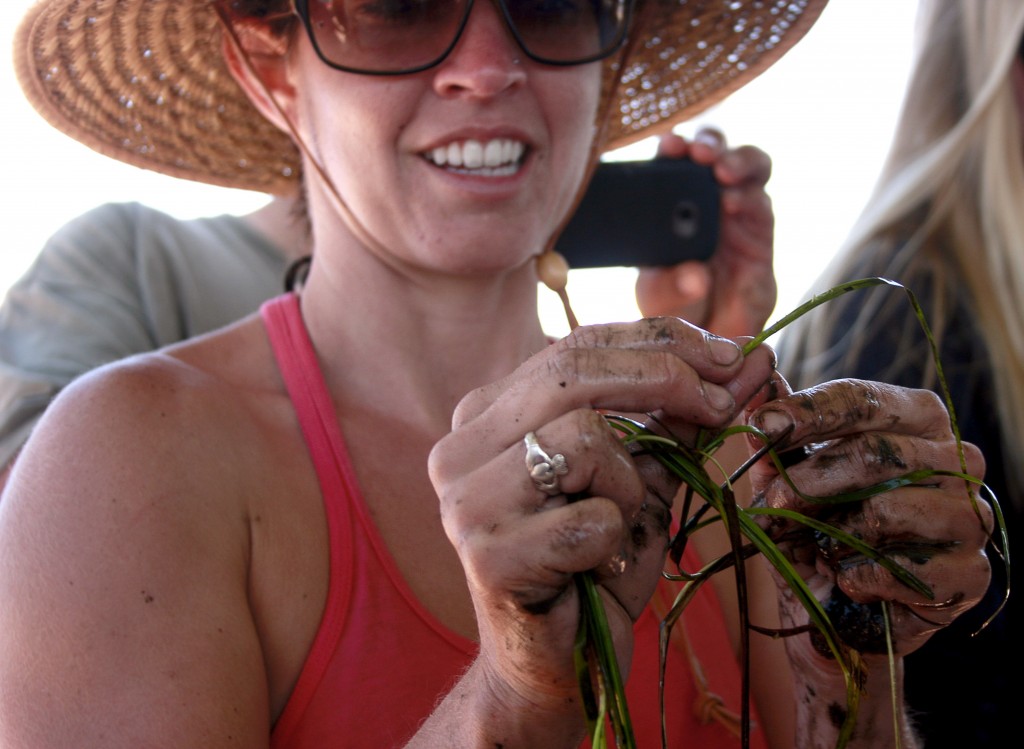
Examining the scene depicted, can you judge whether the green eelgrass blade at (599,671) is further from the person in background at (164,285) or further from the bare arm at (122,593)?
the person in background at (164,285)

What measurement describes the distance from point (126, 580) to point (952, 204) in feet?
5.39

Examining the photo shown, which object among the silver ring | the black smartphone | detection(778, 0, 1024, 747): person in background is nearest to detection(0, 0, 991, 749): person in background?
the silver ring

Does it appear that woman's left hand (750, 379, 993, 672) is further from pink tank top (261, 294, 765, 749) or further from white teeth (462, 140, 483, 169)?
white teeth (462, 140, 483, 169)

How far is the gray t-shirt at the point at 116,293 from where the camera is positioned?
63.2 inches

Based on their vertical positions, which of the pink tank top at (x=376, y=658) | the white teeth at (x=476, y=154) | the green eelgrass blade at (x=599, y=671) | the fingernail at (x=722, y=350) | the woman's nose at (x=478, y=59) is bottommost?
the pink tank top at (x=376, y=658)

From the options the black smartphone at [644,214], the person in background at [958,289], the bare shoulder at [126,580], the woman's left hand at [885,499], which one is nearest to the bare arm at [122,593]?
the bare shoulder at [126,580]

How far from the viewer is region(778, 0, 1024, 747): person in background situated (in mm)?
1775

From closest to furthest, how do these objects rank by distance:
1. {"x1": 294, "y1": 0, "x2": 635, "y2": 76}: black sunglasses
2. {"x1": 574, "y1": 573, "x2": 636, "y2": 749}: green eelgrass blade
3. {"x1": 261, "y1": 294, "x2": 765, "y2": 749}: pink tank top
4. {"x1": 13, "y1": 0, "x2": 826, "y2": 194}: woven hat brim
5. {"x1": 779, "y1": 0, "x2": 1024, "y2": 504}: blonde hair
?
{"x1": 574, "y1": 573, "x2": 636, "y2": 749}: green eelgrass blade → {"x1": 261, "y1": 294, "x2": 765, "y2": 749}: pink tank top → {"x1": 294, "y1": 0, "x2": 635, "y2": 76}: black sunglasses → {"x1": 13, "y1": 0, "x2": 826, "y2": 194}: woven hat brim → {"x1": 779, "y1": 0, "x2": 1024, "y2": 504}: blonde hair

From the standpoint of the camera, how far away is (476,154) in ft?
4.05

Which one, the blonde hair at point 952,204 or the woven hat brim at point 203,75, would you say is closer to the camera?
the woven hat brim at point 203,75

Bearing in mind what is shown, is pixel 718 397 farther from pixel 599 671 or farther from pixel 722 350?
pixel 599 671

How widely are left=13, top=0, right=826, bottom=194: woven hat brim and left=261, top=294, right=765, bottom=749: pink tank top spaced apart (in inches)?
19.8

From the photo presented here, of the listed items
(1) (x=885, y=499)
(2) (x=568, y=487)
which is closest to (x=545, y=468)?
(2) (x=568, y=487)

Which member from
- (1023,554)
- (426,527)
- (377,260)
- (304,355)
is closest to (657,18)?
(377,260)
